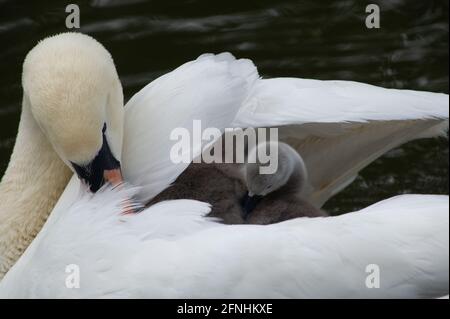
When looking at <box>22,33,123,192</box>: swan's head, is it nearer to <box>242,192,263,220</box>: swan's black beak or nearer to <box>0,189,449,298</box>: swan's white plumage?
<box>0,189,449,298</box>: swan's white plumage

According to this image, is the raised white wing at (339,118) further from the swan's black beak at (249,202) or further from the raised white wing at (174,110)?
the swan's black beak at (249,202)

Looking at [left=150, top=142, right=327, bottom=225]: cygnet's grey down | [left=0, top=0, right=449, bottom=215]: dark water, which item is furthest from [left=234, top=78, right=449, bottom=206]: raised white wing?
[left=0, top=0, right=449, bottom=215]: dark water

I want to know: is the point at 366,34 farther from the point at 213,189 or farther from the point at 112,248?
the point at 112,248

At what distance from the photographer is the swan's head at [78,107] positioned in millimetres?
3973

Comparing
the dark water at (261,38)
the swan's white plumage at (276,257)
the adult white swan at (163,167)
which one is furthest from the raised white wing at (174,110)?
the dark water at (261,38)

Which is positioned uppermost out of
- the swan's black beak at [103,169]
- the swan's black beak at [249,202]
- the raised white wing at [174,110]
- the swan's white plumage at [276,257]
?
the raised white wing at [174,110]

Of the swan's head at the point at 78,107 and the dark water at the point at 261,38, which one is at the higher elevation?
the swan's head at the point at 78,107

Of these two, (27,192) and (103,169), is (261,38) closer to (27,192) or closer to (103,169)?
(27,192)

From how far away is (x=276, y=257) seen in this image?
145 inches

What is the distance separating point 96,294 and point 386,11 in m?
3.95

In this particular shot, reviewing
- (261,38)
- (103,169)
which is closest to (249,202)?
(103,169)

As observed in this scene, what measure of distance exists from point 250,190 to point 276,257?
850 mm

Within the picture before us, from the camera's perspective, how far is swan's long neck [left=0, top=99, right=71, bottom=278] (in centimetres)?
448
